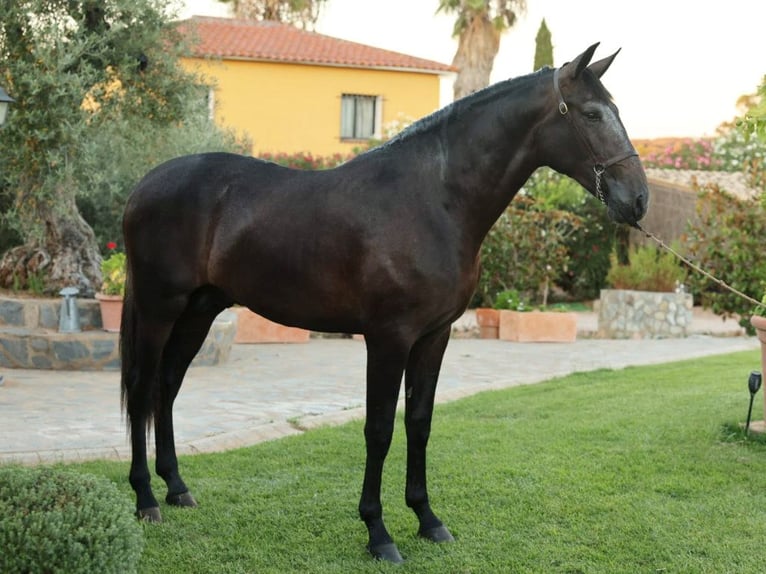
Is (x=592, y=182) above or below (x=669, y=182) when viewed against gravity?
below

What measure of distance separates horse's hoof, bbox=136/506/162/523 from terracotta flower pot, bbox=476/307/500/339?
9.32 metres

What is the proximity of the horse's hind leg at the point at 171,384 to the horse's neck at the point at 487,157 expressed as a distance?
1.46 meters

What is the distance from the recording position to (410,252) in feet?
12.2

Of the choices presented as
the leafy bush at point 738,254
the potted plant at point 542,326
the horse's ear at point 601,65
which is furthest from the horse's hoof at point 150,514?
the potted plant at point 542,326

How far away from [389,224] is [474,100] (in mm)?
647

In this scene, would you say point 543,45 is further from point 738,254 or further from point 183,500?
point 183,500

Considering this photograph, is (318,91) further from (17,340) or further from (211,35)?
(17,340)

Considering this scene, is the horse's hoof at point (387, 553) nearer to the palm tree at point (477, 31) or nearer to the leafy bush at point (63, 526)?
the leafy bush at point (63, 526)

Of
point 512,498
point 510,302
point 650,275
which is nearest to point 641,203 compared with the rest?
point 512,498

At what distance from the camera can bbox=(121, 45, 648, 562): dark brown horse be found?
12.1ft

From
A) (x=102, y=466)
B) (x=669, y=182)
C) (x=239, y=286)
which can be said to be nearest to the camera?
(x=239, y=286)

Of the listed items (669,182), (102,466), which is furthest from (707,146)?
(102,466)

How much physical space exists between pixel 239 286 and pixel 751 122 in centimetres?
329

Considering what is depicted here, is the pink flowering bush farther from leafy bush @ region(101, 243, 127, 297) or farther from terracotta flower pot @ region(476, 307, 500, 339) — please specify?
leafy bush @ region(101, 243, 127, 297)
